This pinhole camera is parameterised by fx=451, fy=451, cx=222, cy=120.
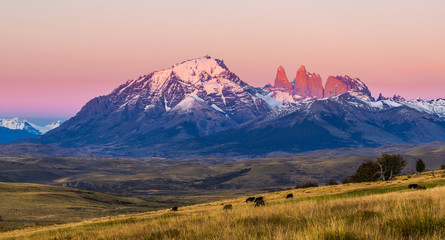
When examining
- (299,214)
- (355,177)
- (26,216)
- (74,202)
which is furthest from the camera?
(74,202)

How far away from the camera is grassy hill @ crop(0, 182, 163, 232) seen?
85562 mm

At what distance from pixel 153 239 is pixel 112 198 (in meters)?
145

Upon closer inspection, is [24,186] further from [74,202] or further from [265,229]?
[265,229]

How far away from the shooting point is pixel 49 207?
108 m

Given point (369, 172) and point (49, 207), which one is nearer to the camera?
point (369, 172)

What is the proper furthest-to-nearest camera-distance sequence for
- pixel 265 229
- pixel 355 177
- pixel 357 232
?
pixel 355 177 < pixel 265 229 < pixel 357 232

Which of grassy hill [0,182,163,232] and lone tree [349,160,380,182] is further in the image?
lone tree [349,160,380,182]

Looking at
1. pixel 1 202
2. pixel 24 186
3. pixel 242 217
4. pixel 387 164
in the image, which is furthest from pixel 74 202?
pixel 242 217

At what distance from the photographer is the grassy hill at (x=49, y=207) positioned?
281ft

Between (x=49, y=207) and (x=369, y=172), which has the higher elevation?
(x=369, y=172)

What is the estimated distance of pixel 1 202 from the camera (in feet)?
354

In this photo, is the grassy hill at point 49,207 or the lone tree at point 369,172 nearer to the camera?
the grassy hill at point 49,207

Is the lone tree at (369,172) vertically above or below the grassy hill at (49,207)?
above

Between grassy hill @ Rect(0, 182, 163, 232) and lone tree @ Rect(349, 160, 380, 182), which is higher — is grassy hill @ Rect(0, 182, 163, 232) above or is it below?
below
